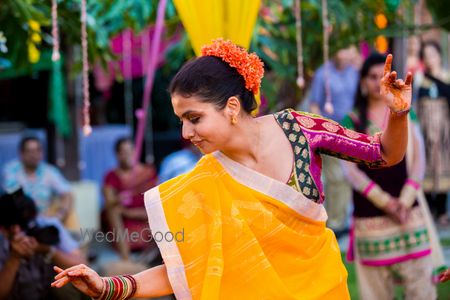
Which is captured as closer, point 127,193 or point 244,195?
point 244,195

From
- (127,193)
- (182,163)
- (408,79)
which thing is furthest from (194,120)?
(127,193)

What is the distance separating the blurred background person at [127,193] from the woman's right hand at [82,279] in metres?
4.55

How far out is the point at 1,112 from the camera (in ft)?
35.1

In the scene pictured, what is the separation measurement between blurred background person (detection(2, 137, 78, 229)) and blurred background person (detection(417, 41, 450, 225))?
3.61 meters

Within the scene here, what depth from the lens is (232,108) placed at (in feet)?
10.5

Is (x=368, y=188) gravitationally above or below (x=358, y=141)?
below

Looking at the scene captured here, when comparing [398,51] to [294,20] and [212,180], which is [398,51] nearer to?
[294,20]

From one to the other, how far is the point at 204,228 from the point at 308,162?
16.8 inches

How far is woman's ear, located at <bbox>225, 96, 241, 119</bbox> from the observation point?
10.4 feet

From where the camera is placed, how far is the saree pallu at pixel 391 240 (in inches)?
198

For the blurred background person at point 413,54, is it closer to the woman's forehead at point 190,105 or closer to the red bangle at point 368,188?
the red bangle at point 368,188

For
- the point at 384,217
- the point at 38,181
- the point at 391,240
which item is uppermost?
the point at 384,217

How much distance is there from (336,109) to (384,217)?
3.72 metres

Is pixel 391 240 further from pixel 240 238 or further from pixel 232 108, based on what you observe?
pixel 232 108
